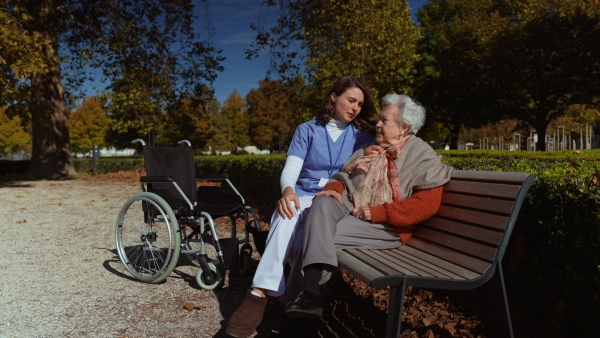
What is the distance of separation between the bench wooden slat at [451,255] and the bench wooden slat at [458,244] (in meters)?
0.02

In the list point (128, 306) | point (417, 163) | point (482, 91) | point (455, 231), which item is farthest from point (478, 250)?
point (482, 91)

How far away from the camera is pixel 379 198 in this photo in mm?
3139

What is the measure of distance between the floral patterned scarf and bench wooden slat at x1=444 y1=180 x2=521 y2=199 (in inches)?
11.8

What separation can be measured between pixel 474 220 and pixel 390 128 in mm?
811

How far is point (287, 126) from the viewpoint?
5728cm

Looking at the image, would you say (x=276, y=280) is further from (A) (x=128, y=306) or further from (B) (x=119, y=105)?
(B) (x=119, y=105)

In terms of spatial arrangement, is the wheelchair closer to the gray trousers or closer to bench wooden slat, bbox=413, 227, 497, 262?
the gray trousers

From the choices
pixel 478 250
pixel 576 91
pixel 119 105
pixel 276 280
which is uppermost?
pixel 576 91

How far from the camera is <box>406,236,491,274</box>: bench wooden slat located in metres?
2.54

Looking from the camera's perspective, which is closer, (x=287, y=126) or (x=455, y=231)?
(x=455, y=231)

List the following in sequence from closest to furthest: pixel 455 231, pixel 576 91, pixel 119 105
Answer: pixel 455 231 → pixel 119 105 → pixel 576 91

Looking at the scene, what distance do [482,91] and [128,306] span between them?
96.4ft

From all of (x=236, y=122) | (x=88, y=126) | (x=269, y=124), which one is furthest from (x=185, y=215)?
(x=236, y=122)

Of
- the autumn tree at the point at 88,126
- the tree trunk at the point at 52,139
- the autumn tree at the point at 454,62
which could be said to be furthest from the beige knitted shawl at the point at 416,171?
the autumn tree at the point at 88,126
